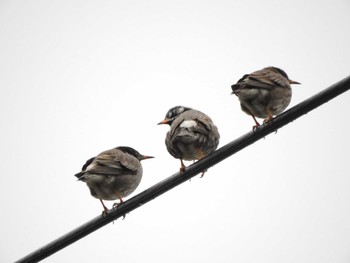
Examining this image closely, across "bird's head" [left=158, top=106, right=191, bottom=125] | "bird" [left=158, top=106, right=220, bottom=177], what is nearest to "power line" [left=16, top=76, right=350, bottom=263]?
"bird" [left=158, top=106, right=220, bottom=177]

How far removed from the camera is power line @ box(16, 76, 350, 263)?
381 centimetres

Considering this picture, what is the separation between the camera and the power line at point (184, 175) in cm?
381

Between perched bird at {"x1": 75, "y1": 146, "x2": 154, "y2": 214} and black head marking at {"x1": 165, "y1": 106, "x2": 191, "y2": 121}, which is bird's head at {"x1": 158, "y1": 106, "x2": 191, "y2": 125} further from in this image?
perched bird at {"x1": 75, "y1": 146, "x2": 154, "y2": 214}

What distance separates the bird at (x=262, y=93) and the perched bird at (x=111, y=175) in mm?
2035

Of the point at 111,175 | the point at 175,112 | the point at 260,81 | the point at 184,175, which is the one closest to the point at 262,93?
the point at 260,81

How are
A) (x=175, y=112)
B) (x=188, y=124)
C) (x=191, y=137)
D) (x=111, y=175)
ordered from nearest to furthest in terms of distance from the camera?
1. (x=191, y=137)
2. (x=188, y=124)
3. (x=111, y=175)
4. (x=175, y=112)

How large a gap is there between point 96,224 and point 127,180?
2.63m

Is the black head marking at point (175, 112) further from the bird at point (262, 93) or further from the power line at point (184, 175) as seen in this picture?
the power line at point (184, 175)

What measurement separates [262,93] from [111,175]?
8.43 ft

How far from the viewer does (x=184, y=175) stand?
404 cm

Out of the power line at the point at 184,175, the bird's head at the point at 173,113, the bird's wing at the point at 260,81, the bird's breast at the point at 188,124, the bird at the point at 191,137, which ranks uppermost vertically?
the bird's head at the point at 173,113

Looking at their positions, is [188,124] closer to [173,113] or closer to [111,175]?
[111,175]

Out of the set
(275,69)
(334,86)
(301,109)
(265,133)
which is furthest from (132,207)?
(275,69)

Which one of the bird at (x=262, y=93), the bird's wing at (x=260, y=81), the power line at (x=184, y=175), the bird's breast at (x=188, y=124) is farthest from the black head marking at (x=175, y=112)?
the power line at (x=184, y=175)
